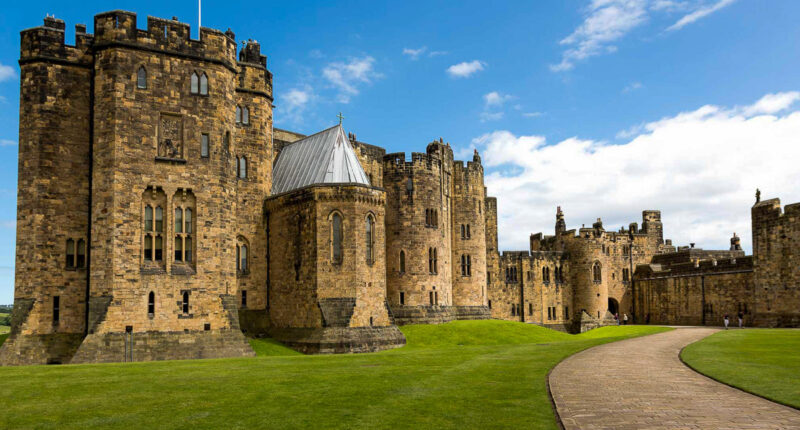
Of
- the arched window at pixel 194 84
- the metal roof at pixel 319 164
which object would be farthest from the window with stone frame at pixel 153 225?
the metal roof at pixel 319 164

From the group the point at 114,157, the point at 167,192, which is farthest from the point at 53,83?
the point at 167,192

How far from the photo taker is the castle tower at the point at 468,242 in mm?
55375

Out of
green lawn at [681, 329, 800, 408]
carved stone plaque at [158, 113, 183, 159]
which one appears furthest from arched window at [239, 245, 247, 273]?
green lawn at [681, 329, 800, 408]

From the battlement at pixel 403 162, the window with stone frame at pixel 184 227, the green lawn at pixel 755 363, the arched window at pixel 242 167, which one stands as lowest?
the green lawn at pixel 755 363

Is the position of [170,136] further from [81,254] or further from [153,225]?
[81,254]

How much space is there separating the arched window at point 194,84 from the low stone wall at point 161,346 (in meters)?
13.4

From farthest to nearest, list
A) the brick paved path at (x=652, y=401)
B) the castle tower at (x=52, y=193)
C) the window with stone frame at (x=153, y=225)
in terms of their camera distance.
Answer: the castle tower at (x=52, y=193) → the window with stone frame at (x=153, y=225) → the brick paved path at (x=652, y=401)

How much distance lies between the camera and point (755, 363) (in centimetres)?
2227

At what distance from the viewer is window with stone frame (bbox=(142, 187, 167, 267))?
34.2 metres

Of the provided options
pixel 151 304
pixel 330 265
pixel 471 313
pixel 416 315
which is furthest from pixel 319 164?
pixel 471 313

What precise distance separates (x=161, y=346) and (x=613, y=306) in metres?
56.3

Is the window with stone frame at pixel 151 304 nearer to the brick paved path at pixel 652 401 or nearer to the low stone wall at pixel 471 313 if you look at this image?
the brick paved path at pixel 652 401

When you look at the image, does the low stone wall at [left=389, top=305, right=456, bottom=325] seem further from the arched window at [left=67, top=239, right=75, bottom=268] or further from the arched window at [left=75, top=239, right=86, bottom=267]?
the arched window at [left=67, top=239, right=75, bottom=268]

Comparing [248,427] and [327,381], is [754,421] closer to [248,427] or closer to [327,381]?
[248,427]
